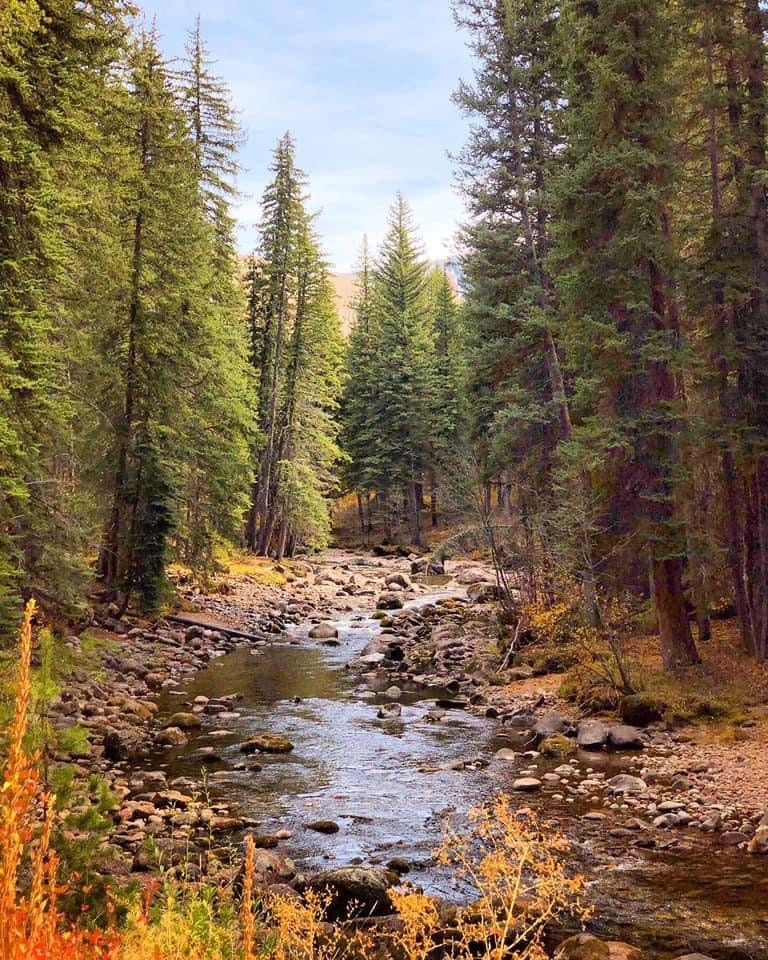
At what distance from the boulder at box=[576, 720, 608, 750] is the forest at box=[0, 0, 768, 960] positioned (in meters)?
0.08

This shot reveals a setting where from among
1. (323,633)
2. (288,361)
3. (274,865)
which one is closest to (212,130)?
(288,361)

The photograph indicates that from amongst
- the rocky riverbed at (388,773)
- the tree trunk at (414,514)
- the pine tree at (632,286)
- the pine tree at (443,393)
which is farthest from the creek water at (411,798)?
the tree trunk at (414,514)

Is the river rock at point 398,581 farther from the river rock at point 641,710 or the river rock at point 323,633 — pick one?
the river rock at point 641,710

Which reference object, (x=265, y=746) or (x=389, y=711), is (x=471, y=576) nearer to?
(x=389, y=711)

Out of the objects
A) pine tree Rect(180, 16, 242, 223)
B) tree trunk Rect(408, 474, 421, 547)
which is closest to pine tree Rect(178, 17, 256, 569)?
pine tree Rect(180, 16, 242, 223)

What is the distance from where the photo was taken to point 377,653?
65.0 ft

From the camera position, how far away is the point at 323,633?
22.3 meters

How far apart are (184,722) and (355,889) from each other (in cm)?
676

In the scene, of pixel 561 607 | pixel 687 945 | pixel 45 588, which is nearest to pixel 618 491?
pixel 561 607

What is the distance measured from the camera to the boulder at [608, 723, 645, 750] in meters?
11.8

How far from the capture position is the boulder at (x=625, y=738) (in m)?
11.8

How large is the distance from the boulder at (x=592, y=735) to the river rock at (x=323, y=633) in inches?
423

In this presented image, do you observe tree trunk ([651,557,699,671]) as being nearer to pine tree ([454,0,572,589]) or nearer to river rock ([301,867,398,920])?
pine tree ([454,0,572,589])

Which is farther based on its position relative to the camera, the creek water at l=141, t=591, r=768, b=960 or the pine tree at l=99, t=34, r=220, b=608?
the pine tree at l=99, t=34, r=220, b=608
